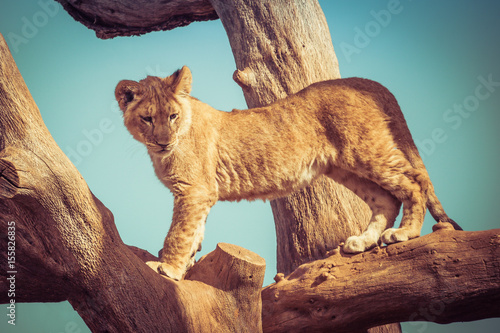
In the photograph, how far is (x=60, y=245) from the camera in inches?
109

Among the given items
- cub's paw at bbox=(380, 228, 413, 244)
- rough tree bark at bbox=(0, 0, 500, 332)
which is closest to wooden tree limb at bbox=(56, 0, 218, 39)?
rough tree bark at bbox=(0, 0, 500, 332)

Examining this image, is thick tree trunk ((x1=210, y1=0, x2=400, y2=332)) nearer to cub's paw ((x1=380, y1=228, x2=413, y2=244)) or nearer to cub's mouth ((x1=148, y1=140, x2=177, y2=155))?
cub's paw ((x1=380, y1=228, x2=413, y2=244))

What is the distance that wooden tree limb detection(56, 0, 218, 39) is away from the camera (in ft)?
21.8

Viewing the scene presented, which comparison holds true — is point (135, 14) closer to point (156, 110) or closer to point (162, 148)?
point (156, 110)

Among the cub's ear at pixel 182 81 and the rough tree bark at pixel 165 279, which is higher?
the cub's ear at pixel 182 81

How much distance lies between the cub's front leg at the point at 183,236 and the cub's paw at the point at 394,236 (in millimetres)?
1545

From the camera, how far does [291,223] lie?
220 inches

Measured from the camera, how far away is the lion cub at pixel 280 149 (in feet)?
13.6

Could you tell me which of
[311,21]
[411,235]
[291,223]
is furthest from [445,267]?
[311,21]

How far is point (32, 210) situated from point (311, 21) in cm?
439

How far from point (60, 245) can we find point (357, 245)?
2.34 meters

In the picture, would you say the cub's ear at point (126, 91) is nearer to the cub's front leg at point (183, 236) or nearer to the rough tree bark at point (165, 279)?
the cub's front leg at point (183, 236)

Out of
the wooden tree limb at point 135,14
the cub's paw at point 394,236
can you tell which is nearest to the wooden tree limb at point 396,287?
the cub's paw at point 394,236

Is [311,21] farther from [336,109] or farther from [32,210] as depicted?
[32,210]
